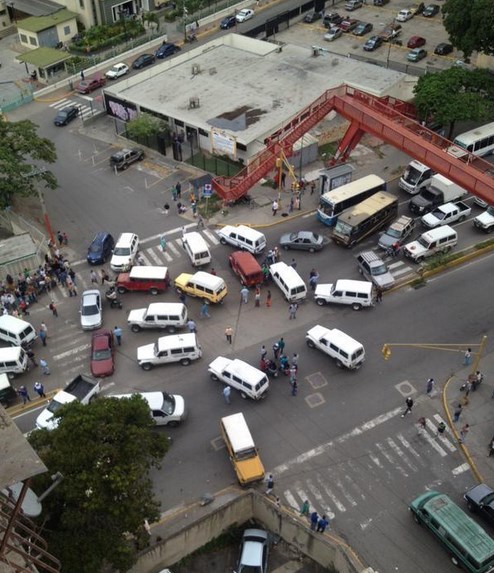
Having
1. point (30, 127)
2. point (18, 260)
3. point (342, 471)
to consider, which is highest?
point (30, 127)

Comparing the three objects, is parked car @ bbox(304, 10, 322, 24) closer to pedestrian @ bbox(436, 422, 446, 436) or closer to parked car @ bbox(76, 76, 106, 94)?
parked car @ bbox(76, 76, 106, 94)

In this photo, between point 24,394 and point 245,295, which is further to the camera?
point 245,295

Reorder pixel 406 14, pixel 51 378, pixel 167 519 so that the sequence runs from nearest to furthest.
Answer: pixel 167 519 → pixel 51 378 → pixel 406 14

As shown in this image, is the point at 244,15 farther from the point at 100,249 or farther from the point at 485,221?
the point at 485,221

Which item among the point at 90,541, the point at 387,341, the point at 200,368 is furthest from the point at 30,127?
the point at 90,541

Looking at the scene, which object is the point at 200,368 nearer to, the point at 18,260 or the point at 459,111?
the point at 18,260

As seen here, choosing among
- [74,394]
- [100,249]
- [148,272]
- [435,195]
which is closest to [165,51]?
[100,249]
